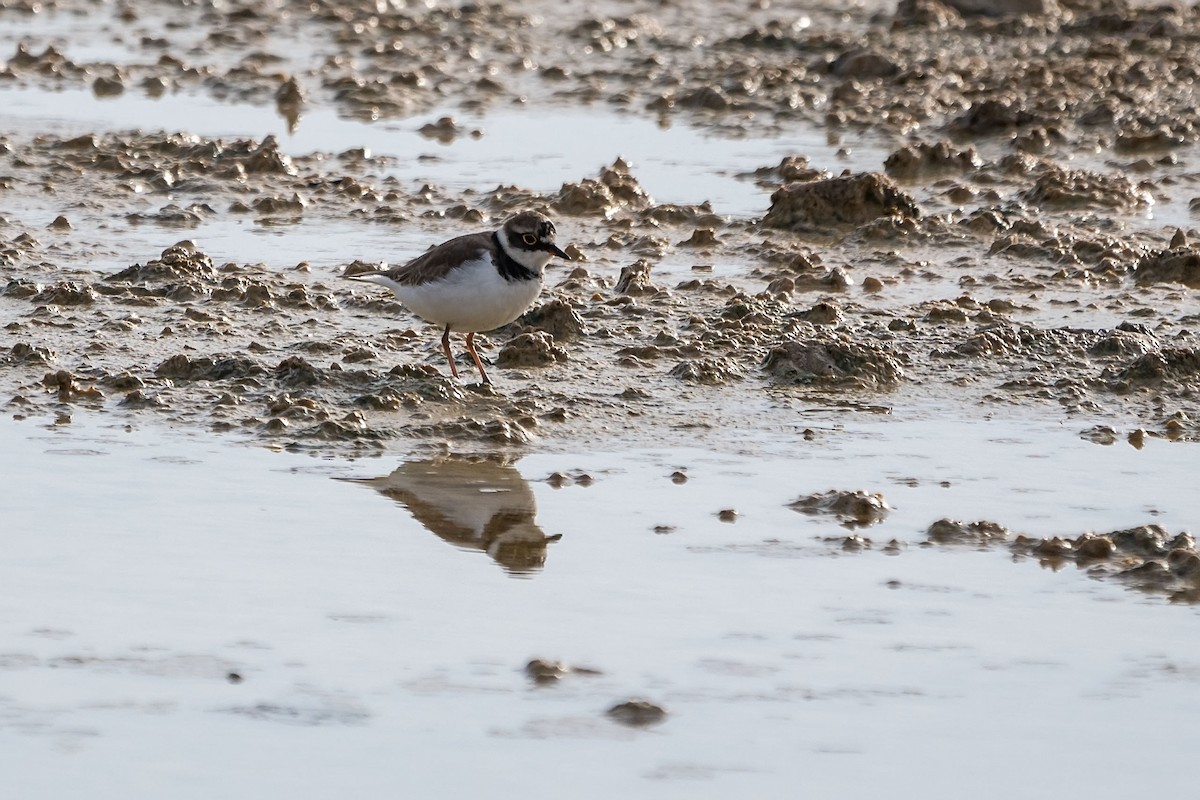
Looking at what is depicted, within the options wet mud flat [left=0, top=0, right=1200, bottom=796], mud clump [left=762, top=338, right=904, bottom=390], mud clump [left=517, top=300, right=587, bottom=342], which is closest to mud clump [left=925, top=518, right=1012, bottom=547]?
wet mud flat [left=0, top=0, right=1200, bottom=796]

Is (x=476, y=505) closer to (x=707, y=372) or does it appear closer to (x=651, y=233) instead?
(x=707, y=372)

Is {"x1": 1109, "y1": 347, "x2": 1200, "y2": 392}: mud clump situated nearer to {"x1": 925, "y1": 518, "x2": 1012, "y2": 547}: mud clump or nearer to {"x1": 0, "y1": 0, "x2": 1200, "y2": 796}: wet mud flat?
{"x1": 0, "y1": 0, "x2": 1200, "y2": 796}: wet mud flat

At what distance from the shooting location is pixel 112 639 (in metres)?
5.11

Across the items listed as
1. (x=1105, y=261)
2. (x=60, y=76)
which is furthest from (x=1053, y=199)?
(x=60, y=76)

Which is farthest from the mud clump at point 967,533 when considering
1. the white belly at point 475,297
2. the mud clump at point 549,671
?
the white belly at point 475,297

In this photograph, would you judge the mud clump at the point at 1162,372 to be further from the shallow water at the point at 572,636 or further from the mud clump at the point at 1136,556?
the mud clump at the point at 1136,556

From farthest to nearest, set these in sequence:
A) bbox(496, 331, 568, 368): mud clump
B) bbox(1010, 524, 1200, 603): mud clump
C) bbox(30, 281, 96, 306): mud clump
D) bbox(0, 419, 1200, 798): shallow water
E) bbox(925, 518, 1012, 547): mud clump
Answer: bbox(30, 281, 96, 306): mud clump
bbox(496, 331, 568, 368): mud clump
bbox(925, 518, 1012, 547): mud clump
bbox(1010, 524, 1200, 603): mud clump
bbox(0, 419, 1200, 798): shallow water

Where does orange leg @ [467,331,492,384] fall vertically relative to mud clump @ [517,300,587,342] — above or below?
below

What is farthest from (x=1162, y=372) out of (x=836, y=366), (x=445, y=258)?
(x=445, y=258)

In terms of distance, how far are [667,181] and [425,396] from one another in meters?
4.83

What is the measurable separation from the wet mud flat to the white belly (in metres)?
0.27

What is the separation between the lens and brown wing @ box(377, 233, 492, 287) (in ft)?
25.5

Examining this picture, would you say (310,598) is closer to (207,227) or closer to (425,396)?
(425,396)

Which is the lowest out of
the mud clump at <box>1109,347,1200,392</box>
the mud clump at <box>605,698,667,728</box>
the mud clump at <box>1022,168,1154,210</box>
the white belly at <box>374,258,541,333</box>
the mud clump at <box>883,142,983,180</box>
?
the mud clump at <box>605,698,667,728</box>
